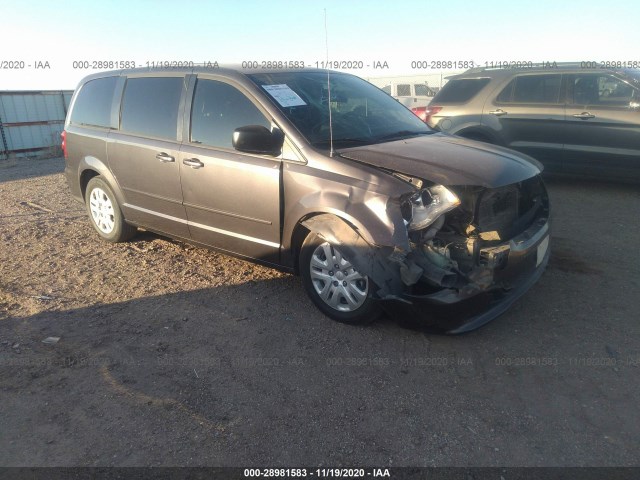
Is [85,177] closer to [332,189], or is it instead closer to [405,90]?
[332,189]

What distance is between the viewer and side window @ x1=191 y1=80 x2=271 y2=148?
4023 mm

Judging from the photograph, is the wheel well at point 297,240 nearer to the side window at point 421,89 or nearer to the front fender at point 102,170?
the front fender at point 102,170

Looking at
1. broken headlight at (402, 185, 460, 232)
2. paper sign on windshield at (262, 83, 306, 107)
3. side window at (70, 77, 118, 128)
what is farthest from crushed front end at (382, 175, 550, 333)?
side window at (70, 77, 118, 128)

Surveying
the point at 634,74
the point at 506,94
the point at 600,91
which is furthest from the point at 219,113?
the point at 634,74

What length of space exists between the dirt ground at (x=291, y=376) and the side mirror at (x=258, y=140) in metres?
1.25

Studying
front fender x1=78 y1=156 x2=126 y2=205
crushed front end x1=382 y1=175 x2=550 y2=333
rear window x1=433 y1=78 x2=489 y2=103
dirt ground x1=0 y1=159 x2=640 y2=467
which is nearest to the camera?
dirt ground x1=0 y1=159 x2=640 y2=467

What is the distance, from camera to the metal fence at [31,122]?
595 inches

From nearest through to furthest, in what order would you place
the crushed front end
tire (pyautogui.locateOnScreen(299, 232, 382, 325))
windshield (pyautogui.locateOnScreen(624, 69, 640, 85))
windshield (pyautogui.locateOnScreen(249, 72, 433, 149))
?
the crushed front end → tire (pyautogui.locateOnScreen(299, 232, 382, 325)) → windshield (pyautogui.locateOnScreen(249, 72, 433, 149)) → windshield (pyautogui.locateOnScreen(624, 69, 640, 85))

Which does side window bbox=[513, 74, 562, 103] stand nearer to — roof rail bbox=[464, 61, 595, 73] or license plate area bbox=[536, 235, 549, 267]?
roof rail bbox=[464, 61, 595, 73]

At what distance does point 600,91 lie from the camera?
702cm

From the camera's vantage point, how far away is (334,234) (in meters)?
3.43

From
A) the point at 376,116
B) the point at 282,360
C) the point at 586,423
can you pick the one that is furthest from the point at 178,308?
the point at 586,423

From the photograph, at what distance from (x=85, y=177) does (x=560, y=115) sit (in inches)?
253

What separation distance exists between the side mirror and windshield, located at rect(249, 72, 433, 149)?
0.65 feet
